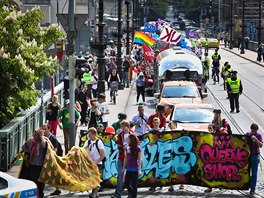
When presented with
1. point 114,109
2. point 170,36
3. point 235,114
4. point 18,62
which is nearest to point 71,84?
point 18,62

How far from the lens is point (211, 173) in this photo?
17469 millimetres

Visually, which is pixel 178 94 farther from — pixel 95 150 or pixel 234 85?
pixel 95 150

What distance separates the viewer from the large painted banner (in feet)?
57.3

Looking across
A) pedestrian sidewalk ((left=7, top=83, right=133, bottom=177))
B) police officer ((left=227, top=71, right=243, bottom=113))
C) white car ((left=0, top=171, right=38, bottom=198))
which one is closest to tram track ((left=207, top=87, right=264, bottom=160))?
police officer ((left=227, top=71, right=243, bottom=113))

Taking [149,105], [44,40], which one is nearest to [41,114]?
[44,40]

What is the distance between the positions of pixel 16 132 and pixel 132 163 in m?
5.97

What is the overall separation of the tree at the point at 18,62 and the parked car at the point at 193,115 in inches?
158

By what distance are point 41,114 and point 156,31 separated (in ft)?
141

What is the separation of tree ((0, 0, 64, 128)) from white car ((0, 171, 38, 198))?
756 centimetres

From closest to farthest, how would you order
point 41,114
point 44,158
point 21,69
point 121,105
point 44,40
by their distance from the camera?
point 44,158 < point 21,69 < point 44,40 < point 41,114 < point 121,105

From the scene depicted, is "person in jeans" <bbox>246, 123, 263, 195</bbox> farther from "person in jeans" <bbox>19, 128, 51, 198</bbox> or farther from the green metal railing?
the green metal railing

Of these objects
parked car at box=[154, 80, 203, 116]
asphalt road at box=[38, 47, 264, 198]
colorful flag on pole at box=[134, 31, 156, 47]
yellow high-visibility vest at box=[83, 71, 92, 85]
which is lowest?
asphalt road at box=[38, 47, 264, 198]

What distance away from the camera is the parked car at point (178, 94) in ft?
102

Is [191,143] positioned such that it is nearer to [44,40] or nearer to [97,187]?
[97,187]
